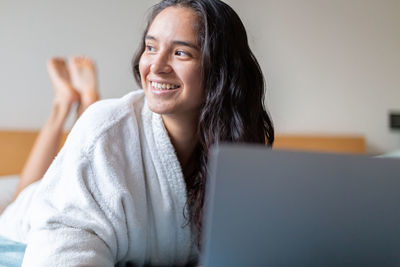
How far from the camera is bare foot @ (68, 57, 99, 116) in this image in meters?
1.73

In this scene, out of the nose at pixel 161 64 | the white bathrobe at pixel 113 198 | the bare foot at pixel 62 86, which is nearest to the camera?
the white bathrobe at pixel 113 198

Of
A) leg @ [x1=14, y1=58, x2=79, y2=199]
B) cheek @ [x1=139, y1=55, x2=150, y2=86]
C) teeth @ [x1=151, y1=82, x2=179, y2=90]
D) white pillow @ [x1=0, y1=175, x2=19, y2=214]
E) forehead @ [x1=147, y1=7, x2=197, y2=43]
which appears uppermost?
forehead @ [x1=147, y1=7, x2=197, y2=43]

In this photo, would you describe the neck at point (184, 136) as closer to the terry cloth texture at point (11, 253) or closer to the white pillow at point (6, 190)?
the terry cloth texture at point (11, 253)

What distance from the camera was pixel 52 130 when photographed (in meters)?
1.67

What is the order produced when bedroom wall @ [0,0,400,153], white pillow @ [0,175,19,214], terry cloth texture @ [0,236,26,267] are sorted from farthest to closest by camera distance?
bedroom wall @ [0,0,400,153], white pillow @ [0,175,19,214], terry cloth texture @ [0,236,26,267]

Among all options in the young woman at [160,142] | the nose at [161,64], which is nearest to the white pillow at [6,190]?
the young woman at [160,142]

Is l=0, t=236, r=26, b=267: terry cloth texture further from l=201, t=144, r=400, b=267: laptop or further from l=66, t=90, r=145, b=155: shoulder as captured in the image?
l=201, t=144, r=400, b=267: laptop

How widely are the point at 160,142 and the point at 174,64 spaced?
0.18m

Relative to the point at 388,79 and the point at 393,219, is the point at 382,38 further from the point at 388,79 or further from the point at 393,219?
the point at 393,219

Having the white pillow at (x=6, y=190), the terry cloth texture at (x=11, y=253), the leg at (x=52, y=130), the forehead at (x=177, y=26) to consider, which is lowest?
the white pillow at (x=6, y=190)

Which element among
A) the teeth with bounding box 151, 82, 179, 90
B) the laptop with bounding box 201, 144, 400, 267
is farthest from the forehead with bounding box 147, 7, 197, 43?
the laptop with bounding box 201, 144, 400, 267

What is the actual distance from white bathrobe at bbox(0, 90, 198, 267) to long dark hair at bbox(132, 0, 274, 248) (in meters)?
0.08

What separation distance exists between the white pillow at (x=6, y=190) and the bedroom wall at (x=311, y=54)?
0.62 meters

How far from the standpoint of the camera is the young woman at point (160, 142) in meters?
0.89
